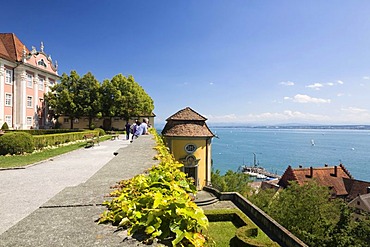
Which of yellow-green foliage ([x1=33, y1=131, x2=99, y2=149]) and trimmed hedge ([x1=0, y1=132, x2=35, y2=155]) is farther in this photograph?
yellow-green foliage ([x1=33, y1=131, x2=99, y2=149])

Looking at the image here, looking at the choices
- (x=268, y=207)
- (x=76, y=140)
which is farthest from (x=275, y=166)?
(x=76, y=140)

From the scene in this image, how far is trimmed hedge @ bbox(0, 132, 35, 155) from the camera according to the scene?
14.9 meters

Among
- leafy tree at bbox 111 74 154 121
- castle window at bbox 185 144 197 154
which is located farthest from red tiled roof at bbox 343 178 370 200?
leafy tree at bbox 111 74 154 121

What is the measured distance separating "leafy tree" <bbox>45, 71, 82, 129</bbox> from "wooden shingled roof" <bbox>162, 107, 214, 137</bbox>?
70.6ft

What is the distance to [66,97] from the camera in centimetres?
3494

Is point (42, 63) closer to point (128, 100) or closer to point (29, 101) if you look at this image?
point (29, 101)

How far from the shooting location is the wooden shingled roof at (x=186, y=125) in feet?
62.2

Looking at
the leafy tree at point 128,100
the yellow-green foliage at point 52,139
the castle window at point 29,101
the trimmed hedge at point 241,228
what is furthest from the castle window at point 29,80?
the trimmed hedge at point 241,228

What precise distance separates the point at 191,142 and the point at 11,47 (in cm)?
3336

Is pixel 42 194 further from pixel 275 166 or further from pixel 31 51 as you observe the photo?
pixel 275 166

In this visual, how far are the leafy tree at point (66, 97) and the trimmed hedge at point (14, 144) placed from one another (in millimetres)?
20186

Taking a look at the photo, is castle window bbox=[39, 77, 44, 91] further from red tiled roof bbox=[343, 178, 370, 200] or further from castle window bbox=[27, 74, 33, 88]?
red tiled roof bbox=[343, 178, 370, 200]

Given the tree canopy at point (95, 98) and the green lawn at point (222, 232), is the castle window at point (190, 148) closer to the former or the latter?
the green lawn at point (222, 232)

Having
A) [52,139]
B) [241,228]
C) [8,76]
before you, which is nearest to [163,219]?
[241,228]
